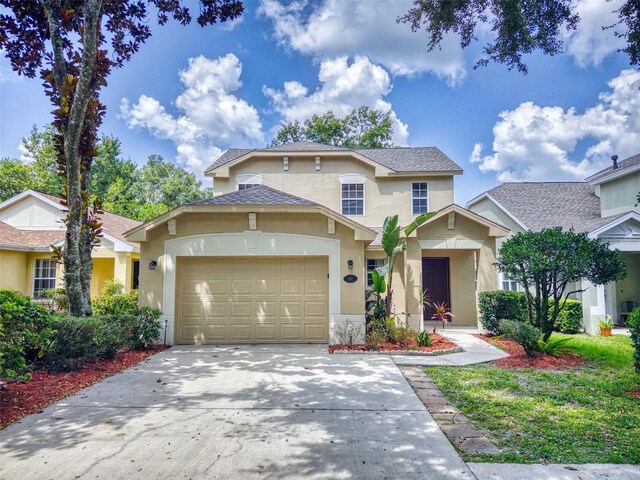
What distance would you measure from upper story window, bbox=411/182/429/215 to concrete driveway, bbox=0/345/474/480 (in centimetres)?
931

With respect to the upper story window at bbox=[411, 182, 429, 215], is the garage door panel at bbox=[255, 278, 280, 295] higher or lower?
lower

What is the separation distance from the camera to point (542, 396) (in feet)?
18.6

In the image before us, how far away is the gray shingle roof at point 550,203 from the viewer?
14656 mm

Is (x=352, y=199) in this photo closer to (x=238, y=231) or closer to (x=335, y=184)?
(x=335, y=184)

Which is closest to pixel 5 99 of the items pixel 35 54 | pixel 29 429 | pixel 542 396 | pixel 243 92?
pixel 35 54

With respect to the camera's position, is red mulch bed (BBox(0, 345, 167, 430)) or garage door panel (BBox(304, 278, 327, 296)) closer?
red mulch bed (BBox(0, 345, 167, 430))

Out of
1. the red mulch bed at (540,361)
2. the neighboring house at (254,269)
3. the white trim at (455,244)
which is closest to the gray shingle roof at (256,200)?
the neighboring house at (254,269)

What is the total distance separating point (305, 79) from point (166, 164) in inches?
761

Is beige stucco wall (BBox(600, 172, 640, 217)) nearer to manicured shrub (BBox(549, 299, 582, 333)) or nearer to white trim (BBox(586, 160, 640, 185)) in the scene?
white trim (BBox(586, 160, 640, 185))

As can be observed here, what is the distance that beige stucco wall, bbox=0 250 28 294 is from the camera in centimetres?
1442

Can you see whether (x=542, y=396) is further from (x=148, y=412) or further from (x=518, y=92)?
(x=518, y=92)

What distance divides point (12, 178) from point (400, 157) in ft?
93.8

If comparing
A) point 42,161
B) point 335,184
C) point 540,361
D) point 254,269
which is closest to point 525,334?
point 540,361

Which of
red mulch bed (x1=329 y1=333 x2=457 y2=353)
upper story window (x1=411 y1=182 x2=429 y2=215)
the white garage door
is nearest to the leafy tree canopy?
the white garage door
